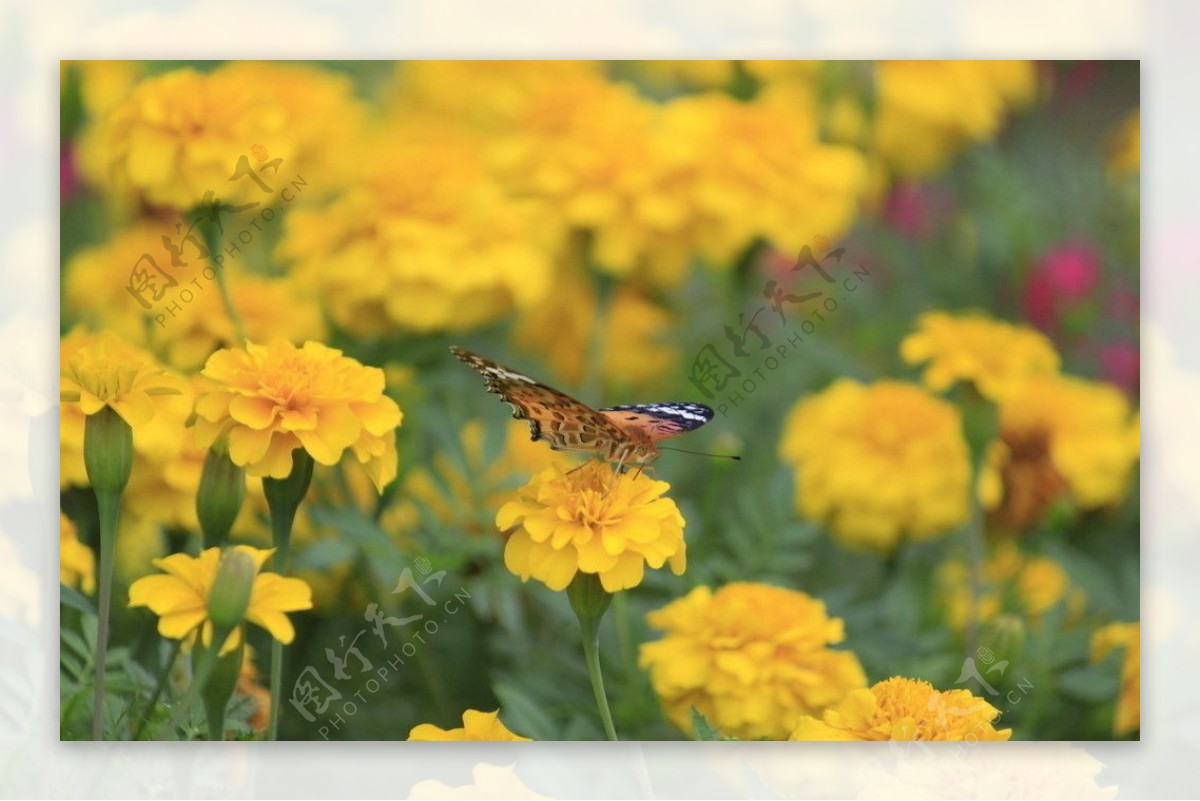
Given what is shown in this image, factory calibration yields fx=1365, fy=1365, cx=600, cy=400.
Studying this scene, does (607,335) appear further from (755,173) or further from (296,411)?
(296,411)

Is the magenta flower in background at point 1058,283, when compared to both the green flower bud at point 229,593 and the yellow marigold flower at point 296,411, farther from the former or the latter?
the green flower bud at point 229,593

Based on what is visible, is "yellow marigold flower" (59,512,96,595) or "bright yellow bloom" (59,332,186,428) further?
"yellow marigold flower" (59,512,96,595)

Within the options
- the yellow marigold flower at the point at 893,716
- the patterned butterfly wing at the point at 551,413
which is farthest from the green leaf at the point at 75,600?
the yellow marigold flower at the point at 893,716

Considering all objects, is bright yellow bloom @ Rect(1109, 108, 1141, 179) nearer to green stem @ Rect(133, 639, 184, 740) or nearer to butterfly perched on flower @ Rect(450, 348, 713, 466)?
butterfly perched on flower @ Rect(450, 348, 713, 466)

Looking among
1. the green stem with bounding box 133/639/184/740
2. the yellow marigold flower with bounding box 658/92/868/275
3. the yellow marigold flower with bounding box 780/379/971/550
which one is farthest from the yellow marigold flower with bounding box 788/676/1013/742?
the green stem with bounding box 133/639/184/740

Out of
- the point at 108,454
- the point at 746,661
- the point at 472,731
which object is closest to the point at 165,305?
the point at 108,454

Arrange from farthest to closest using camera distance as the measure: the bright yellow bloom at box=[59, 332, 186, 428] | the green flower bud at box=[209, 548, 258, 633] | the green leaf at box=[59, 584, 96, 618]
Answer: the green leaf at box=[59, 584, 96, 618] → the bright yellow bloom at box=[59, 332, 186, 428] → the green flower bud at box=[209, 548, 258, 633]

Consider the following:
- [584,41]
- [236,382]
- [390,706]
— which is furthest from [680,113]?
[390,706]
